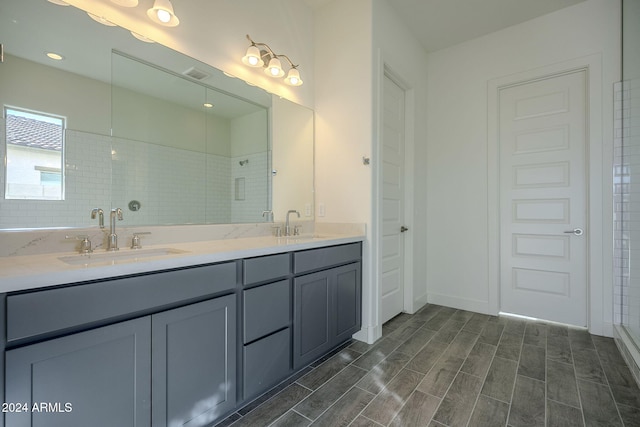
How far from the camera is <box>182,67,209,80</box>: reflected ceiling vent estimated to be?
1.89 metres

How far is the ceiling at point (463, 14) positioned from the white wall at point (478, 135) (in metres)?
0.12

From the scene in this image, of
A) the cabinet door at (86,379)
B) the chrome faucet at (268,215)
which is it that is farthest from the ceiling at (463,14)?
the cabinet door at (86,379)

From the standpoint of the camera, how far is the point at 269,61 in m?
2.32

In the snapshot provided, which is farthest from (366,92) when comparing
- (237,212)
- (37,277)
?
(37,277)

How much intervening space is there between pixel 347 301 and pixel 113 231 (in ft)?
5.28

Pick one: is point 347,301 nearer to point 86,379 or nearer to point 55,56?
point 86,379

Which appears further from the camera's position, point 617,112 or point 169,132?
point 617,112

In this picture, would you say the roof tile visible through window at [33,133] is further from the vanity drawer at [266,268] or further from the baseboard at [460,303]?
the baseboard at [460,303]

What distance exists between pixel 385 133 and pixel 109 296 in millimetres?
2515

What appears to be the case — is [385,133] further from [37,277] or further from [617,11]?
[37,277]

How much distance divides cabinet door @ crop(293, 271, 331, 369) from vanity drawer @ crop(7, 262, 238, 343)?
621 mm

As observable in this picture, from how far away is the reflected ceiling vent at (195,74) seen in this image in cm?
189

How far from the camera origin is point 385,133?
284 cm

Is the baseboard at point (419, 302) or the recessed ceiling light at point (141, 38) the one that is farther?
the baseboard at point (419, 302)
